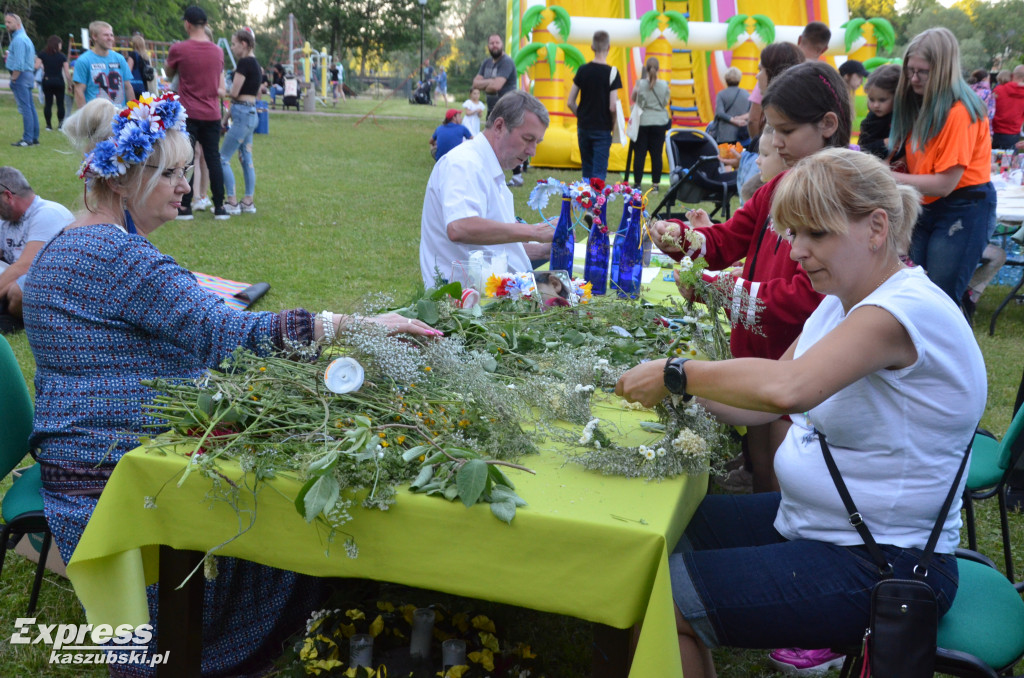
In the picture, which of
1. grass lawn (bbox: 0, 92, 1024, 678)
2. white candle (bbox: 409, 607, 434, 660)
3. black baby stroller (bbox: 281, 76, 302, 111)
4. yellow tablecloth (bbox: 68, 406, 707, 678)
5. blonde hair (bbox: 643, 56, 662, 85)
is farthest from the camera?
black baby stroller (bbox: 281, 76, 302, 111)

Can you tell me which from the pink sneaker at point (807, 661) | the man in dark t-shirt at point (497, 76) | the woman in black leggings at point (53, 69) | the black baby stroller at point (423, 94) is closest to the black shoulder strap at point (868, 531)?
the pink sneaker at point (807, 661)

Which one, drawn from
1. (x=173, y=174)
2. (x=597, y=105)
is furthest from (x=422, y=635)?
(x=597, y=105)

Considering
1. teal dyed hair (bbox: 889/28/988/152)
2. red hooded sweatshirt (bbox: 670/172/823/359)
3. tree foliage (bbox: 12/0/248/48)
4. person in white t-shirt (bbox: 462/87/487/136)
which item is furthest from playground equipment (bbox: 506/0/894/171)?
tree foliage (bbox: 12/0/248/48)

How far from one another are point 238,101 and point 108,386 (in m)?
6.74

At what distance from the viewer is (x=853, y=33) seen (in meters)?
12.6

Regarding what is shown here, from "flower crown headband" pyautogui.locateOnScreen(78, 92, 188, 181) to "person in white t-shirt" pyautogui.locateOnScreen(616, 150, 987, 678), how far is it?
1473 millimetres

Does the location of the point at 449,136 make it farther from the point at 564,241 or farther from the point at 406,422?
the point at 406,422

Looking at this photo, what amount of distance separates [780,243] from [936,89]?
6.65 feet

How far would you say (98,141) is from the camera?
223 centimetres

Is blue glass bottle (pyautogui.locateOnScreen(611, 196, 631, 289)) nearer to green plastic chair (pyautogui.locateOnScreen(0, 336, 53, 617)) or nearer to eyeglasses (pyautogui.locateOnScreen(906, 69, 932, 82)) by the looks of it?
eyeglasses (pyautogui.locateOnScreen(906, 69, 932, 82))

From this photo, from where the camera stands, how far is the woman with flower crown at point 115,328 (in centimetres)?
208

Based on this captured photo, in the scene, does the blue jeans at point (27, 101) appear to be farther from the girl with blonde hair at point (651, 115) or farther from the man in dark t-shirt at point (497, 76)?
the girl with blonde hair at point (651, 115)

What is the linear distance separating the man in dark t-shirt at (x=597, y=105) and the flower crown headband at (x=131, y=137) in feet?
24.6

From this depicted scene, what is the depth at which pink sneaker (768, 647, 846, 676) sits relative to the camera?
2422 millimetres
